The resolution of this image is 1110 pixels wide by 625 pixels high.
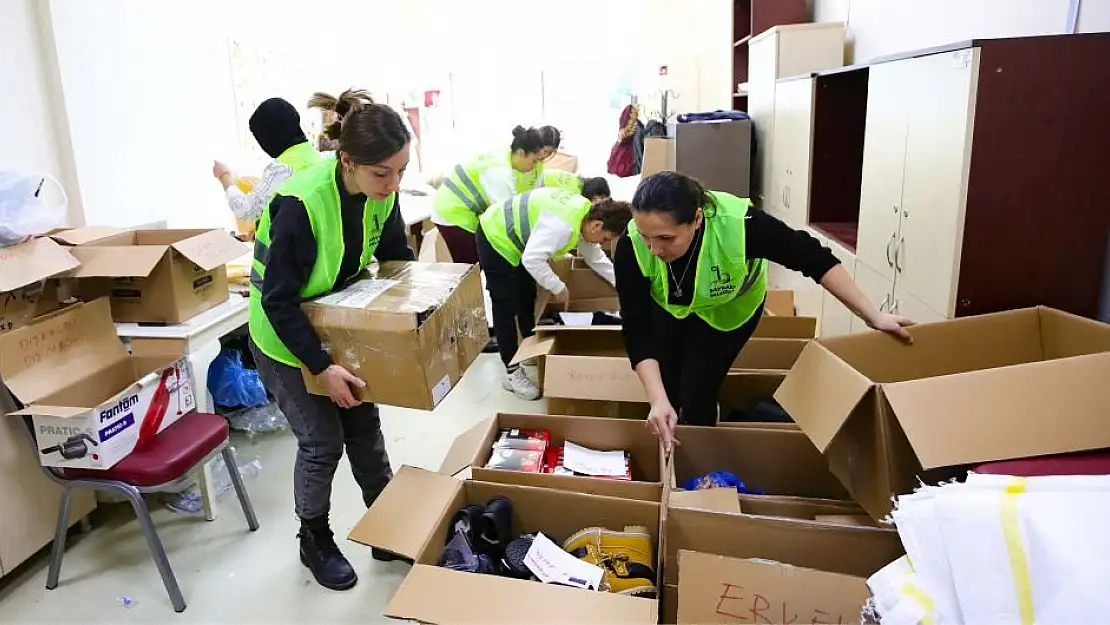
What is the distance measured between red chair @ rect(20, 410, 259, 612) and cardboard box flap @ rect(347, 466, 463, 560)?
66 centimetres

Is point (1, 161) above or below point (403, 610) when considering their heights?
above

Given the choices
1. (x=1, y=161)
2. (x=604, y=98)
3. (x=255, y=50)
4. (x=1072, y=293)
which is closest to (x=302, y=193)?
(x=1, y=161)

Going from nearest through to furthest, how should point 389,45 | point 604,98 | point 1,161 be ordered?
point 1,161, point 389,45, point 604,98

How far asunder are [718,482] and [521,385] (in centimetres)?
161

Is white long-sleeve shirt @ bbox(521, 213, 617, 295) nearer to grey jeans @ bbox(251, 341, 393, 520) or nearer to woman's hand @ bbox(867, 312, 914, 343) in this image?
grey jeans @ bbox(251, 341, 393, 520)

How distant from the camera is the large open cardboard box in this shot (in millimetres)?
1396

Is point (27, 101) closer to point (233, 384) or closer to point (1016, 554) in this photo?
point (233, 384)

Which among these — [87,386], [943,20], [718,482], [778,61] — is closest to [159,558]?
[87,386]

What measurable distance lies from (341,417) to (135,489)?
58 centimetres

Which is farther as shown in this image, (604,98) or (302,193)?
(604,98)

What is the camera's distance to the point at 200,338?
89.7 inches

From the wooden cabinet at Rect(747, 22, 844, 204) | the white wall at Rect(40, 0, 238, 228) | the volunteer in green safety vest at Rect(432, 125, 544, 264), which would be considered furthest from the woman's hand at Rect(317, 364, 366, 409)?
the wooden cabinet at Rect(747, 22, 844, 204)

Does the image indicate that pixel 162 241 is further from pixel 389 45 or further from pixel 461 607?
pixel 389 45

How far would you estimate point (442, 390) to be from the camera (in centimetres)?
159
